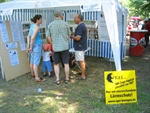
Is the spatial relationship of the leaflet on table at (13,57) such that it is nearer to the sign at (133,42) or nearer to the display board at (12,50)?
the display board at (12,50)

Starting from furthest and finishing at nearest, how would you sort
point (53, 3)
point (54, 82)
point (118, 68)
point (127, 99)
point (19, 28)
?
point (19, 28)
point (54, 82)
point (53, 3)
point (118, 68)
point (127, 99)

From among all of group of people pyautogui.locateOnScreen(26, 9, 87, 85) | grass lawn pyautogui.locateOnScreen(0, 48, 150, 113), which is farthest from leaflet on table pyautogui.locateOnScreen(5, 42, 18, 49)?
grass lawn pyautogui.locateOnScreen(0, 48, 150, 113)

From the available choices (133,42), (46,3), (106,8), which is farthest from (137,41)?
(46,3)

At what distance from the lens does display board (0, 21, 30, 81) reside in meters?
4.40

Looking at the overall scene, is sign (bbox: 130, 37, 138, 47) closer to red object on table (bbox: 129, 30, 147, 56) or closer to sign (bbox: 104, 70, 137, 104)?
red object on table (bbox: 129, 30, 147, 56)

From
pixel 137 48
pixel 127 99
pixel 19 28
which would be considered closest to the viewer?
pixel 127 99

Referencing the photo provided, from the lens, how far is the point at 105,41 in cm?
636

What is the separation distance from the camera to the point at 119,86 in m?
3.07

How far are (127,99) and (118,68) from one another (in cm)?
63

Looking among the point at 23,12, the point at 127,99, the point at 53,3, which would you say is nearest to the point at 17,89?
the point at 53,3

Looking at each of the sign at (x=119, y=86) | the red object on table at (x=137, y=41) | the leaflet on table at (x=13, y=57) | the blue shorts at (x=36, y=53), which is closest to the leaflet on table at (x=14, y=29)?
the leaflet on table at (x=13, y=57)

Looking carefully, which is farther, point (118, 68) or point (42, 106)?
point (118, 68)

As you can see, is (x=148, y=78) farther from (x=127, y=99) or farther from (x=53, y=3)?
(x=53, y=3)

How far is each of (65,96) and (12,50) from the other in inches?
77.9
